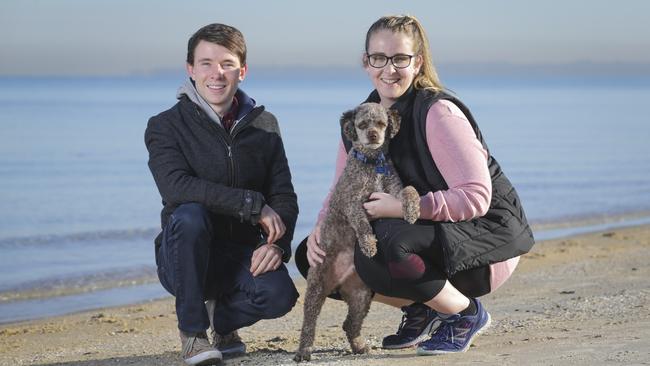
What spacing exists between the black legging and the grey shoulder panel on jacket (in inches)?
33.4

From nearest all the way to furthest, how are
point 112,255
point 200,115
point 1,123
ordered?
point 200,115, point 112,255, point 1,123

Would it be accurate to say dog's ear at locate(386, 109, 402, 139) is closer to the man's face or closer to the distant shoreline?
the man's face

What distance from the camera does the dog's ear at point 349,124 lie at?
4.56m

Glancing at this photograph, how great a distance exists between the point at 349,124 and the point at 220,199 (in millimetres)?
726

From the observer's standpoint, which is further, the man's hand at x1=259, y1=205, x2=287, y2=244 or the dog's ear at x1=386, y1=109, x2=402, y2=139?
the man's hand at x1=259, y1=205, x2=287, y2=244

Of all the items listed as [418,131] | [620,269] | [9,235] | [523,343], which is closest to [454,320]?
[523,343]

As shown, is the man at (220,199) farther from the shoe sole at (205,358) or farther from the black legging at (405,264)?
the black legging at (405,264)

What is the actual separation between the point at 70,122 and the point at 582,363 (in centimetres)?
3260

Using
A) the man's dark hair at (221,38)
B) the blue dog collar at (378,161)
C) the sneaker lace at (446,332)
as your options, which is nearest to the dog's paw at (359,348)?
the sneaker lace at (446,332)

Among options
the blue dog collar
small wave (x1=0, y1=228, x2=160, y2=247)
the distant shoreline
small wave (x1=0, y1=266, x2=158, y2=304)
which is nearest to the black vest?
the blue dog collar

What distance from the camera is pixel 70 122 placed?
35031mm

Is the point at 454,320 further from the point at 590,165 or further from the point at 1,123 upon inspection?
the point at 1,123

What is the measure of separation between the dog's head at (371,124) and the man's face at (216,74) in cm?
70

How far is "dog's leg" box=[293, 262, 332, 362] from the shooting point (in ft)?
15.2
